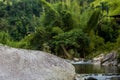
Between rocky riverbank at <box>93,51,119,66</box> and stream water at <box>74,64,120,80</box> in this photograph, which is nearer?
stream water at <box>74,64,120,80</box>

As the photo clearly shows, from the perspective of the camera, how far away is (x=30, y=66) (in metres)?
5.58

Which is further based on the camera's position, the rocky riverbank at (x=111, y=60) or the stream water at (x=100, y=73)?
the rocky riverbank at (x=111, y=60)

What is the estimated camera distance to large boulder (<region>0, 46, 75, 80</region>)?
5.41 meters

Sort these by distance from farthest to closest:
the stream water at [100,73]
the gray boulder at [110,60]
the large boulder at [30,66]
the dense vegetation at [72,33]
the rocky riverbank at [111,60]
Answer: the dense vegetation at [72,33]
the gray boulder at [110,60]
the rocky riverbank at [111,60]
the stream water at [100,73]
the large boulder at [30,66]

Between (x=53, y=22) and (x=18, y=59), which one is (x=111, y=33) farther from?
(x=18, y=59)

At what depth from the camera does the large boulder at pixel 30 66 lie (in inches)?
213

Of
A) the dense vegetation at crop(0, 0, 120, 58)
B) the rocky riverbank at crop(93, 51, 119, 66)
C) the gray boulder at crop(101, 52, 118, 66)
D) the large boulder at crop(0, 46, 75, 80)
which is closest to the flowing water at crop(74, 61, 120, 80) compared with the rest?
the rocky riverbank at crop(93, 51, 119, 66)

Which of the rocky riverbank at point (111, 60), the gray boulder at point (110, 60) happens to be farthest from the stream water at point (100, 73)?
the gray boulder at point (110, 60)

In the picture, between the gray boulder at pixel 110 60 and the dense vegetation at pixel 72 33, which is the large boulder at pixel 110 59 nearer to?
the gray boulder at pixel 110 60

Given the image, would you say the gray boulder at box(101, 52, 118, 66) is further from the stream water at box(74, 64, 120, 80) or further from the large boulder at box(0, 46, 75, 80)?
the large boulder at box(0, 46, 75, 80)

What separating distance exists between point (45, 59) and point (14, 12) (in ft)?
240

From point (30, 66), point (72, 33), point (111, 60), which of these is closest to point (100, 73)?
point (111, 60)

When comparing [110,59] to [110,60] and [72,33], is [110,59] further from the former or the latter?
[72,33]

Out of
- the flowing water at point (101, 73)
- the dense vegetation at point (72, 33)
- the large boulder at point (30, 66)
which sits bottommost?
the dense vegetation at point (72, 33)
